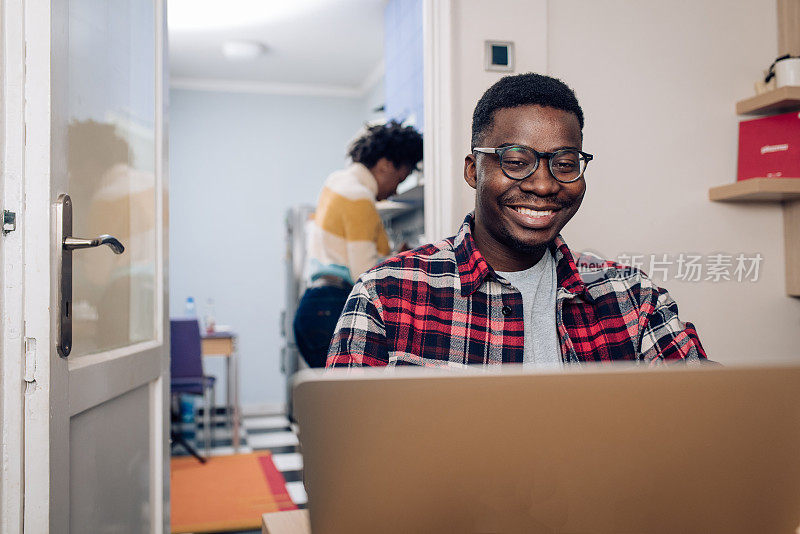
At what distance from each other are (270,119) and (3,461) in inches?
194

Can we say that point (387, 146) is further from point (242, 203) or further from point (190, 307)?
point (242, 203)

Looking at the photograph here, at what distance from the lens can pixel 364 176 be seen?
2459 mm

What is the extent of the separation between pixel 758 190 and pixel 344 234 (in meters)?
1.23

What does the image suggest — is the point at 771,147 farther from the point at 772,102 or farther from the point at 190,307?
the point at 190,307

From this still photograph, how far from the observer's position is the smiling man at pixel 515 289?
3.66 feet

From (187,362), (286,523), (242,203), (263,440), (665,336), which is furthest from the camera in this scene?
(242,203)

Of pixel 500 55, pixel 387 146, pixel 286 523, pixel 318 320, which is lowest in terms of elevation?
pixel 286 523

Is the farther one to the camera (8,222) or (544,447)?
(8,222)

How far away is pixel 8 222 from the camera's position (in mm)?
1134

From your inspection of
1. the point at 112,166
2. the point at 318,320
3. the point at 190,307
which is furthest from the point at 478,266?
the point at 190,307

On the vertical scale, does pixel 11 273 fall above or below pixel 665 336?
above

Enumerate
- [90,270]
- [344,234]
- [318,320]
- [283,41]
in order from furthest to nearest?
[283,41], [344,234], [318,320], [90,270]

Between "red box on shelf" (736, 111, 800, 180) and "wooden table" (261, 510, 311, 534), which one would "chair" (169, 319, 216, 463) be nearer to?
"red box on shelf" (736, 111, 800, 180)

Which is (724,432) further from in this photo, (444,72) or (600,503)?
(444,72)
